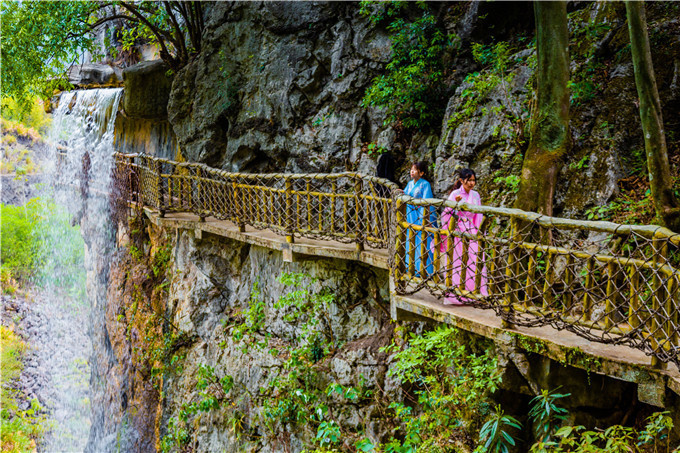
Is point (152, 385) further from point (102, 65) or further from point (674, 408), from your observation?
point (102, 65)

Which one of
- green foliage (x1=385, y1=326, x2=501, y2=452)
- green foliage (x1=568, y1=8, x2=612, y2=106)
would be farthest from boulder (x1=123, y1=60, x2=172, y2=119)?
green foliage (x1=385, y1=326, x2=501, y2=452)

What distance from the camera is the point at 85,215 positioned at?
53.9 feet

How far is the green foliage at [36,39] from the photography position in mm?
10758

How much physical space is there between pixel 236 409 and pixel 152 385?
12.8 ft

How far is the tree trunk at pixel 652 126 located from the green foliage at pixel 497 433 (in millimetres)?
2567

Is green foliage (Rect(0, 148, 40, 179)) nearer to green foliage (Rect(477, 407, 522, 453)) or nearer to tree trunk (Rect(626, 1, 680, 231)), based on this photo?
green foliage (Rect(477, 407, 522, 453))

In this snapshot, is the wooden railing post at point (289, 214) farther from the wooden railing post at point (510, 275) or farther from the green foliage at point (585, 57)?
the green foliage at point (585, 57)

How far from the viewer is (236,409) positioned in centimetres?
895

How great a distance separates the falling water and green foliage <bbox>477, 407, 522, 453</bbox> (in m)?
13.2

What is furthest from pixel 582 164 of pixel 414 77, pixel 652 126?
pixel 414 77

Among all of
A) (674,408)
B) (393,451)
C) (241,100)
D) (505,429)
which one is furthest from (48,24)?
(674,408)

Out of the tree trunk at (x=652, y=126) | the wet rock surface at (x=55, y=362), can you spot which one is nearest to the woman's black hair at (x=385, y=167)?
the tree trunk at (x=652, y=126)

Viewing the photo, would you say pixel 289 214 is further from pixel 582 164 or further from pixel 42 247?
pixel 42 247

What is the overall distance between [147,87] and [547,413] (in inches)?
509
